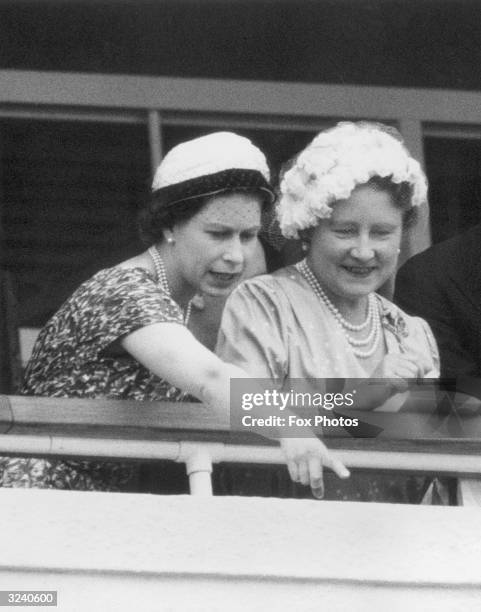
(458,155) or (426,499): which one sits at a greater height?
(458,155)

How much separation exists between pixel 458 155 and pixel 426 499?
1951mm

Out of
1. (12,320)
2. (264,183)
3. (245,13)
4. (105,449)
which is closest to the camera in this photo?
(105,449)

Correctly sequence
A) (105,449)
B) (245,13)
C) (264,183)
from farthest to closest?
(245,13), (264,183), (105,449)

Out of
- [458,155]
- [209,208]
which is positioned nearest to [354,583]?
[209,208]

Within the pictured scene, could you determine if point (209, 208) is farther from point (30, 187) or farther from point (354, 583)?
point (30, 187)

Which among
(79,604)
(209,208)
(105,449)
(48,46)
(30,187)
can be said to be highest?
(48,46)

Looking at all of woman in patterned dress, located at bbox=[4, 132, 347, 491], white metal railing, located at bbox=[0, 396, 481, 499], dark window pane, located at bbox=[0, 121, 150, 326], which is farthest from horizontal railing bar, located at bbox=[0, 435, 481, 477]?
dark window pane, located at bbox=[0, 121, 150, 326]

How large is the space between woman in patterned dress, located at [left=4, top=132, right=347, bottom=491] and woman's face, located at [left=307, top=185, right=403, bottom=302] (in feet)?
0.45

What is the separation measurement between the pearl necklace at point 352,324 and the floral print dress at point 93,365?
347 millimetres

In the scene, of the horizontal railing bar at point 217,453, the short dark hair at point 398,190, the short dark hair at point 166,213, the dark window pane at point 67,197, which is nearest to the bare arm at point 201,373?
the horizontal railing bar at point 217,453

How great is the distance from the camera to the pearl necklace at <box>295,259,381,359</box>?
3.88 m

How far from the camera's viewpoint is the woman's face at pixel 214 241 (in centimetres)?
382

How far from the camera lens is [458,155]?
5.66 metres

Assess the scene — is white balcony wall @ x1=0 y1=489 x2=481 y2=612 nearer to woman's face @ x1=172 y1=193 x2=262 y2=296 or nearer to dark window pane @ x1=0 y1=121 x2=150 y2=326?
woman's face @ x1=172 y1=193 x2=262 y2=296
